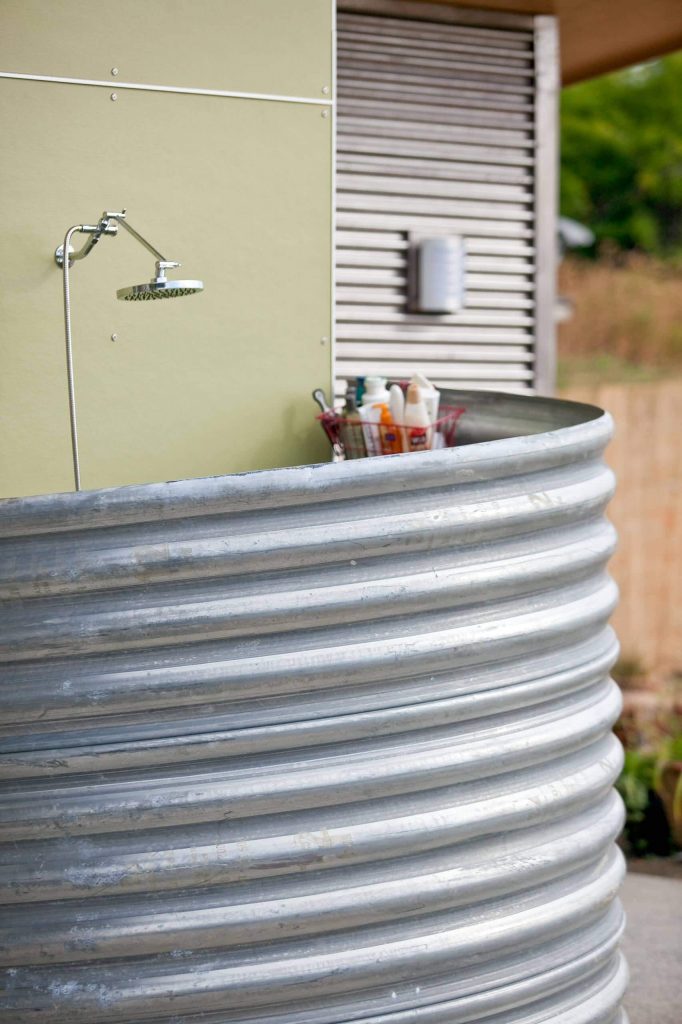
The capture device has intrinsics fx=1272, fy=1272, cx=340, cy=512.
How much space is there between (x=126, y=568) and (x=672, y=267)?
79.1ft

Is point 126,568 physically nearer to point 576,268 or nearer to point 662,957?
point 662,957

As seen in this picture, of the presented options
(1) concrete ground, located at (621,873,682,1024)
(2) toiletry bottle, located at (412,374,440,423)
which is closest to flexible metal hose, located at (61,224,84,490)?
(2) toiletry bottle, located at (412,374,440,423)

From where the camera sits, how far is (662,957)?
14.3 feet

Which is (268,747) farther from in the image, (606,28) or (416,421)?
(606,28)

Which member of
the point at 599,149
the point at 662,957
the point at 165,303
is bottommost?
the point at 662,957

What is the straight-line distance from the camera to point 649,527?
896cm

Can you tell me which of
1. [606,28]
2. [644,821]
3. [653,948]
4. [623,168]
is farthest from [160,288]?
[623,168]

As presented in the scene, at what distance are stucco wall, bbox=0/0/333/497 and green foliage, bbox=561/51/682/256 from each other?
2805cm

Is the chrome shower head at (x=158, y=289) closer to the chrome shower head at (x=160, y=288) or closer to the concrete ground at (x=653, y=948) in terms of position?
the chrome shower head at (x=160, y=288)

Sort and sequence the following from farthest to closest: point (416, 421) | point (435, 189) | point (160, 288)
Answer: point (435, 189) → point (416, 421) → point (160, 288)

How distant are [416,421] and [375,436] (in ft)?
0.45

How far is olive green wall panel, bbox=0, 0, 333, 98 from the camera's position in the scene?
3.18 m

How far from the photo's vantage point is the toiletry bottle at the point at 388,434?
3.50 m

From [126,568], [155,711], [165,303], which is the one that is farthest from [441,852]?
[165,303]
